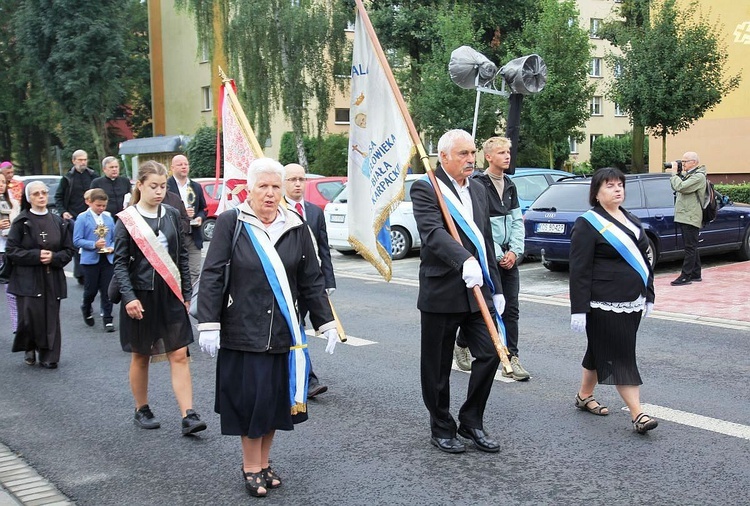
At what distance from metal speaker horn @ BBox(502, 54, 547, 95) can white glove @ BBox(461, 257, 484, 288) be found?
471 cm

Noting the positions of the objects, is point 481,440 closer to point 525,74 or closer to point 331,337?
point 331,337

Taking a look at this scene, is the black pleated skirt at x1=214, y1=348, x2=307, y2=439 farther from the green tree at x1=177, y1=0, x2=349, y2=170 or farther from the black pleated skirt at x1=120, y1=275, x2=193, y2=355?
the green tree at x1=177, y1=0, x2=349, y2=170

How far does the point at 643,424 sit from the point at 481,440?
1.06 metres

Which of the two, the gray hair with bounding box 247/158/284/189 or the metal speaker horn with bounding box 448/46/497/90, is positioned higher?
the metal speaker horn with bounding box 448/46/497/90

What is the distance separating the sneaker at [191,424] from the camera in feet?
18.9

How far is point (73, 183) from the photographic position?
13.0m

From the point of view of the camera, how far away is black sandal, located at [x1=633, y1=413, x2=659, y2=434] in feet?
18.1

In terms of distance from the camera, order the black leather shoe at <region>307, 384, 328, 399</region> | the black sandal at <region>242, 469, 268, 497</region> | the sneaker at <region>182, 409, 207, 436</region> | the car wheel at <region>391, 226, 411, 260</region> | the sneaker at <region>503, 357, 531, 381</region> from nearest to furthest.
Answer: the black sandal at <region>242, 469, 268, 497</region> < the sneaker at <region>182, 409, 207, 436</region> < the black leather shoe at <region>307, 384, 328, 399</region> < the sneaker at <region>503, 357, 531, 381</region> < the car wheel at <region>391, 226, 411, 260</region>

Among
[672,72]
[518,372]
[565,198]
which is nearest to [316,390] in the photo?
[518,372]

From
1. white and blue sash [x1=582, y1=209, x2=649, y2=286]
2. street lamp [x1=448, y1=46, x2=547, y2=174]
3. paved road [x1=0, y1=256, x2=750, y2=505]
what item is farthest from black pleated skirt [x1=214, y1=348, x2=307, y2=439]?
street lamp [x1=448, y1=46, x2=547, y2=174]

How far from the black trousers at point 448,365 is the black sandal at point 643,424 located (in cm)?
101

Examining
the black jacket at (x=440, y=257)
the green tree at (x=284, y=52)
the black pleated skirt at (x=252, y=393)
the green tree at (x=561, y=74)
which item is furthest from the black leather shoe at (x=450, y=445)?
the green tree at (x=284, y=52)

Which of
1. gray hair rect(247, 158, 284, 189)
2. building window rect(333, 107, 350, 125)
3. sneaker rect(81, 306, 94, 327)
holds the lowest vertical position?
sneaker rect(81, 306, 94, 327)

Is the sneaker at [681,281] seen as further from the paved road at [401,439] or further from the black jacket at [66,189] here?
the black jacket at [66,189]
